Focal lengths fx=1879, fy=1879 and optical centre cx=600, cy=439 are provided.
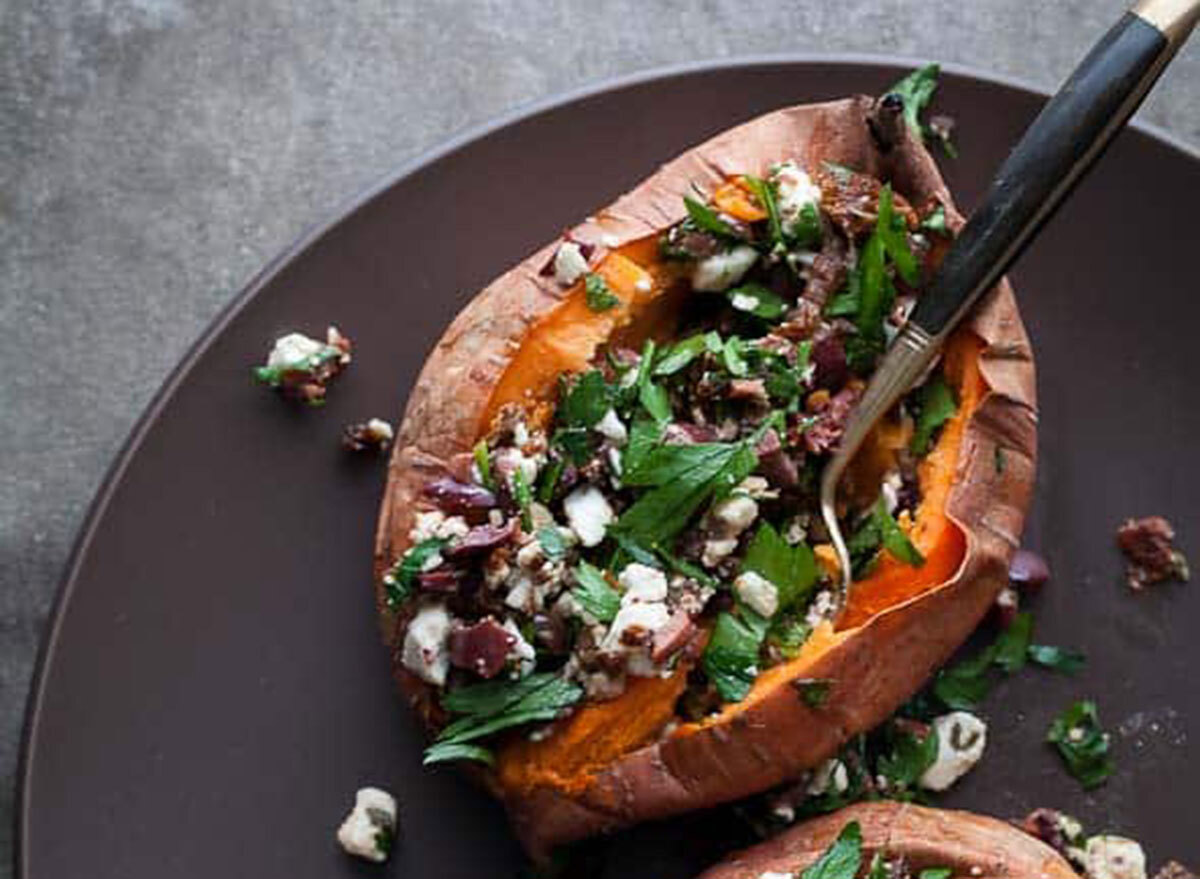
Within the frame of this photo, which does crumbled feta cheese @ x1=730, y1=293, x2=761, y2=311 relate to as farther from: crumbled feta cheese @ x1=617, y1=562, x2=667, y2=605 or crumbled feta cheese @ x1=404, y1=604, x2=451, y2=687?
crumbled feta cheese @ x1=404, y1=604, x2=451, y2=687

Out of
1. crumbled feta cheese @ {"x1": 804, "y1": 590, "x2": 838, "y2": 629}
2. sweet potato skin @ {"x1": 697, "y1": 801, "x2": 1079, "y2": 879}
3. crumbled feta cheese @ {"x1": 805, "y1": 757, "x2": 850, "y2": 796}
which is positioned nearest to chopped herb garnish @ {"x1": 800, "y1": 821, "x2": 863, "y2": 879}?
sweet potato skin @ {"x1": 697, "y1": 801, "x2": 1079, "y2": 879}

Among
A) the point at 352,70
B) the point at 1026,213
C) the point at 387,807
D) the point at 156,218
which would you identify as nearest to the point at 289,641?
the point at 387,807

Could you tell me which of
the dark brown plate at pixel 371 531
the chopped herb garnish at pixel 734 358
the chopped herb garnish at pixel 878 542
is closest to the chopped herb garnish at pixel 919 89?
the dark brown plate at pixel 371 531

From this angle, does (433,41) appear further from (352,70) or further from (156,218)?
(156,218)

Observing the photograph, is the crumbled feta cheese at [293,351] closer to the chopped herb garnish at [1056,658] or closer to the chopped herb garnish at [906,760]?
Result: the chopped herb garnish at [906,760]

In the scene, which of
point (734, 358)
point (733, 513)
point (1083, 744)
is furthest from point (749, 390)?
point (1083, 744)

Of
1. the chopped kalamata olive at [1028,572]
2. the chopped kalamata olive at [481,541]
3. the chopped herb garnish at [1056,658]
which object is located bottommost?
the chopped herb garnish at [1056,658]
